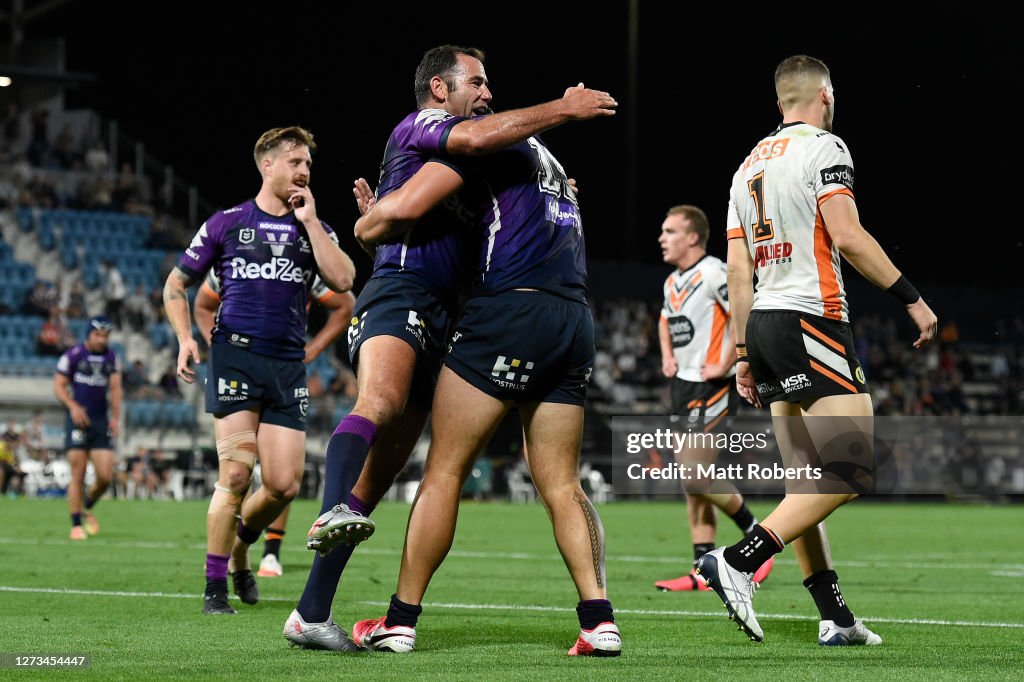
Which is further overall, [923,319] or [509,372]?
[923,319]

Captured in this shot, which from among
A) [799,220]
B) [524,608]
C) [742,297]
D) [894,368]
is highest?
[799,220]

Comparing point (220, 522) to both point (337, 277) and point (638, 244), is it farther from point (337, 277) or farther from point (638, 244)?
point (638, 244)

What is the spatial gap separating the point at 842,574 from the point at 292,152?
5367 mm

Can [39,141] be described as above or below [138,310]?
above

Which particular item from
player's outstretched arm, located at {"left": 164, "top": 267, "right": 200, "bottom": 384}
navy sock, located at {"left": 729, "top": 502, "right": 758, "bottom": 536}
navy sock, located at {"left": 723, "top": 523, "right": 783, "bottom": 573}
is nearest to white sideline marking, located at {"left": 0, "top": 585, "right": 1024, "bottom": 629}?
player's outstretched arm, located at {"left": 164, "top": 267, "right": 200, "bottom": 384}

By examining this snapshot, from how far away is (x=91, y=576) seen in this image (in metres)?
9.50

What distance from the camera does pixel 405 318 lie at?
545 centimetres

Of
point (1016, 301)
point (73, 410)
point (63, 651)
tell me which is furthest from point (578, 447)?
point (1016, 301)

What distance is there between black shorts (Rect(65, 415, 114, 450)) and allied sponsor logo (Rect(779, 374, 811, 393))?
452 inches

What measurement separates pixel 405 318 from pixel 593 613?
135 cm

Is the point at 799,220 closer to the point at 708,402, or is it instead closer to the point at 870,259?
the point at 870,259

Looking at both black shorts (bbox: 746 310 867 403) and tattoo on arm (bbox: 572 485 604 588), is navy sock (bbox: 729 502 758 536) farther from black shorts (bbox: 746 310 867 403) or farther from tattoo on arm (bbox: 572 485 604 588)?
tattoo on arm (bbox: 572 485 604 588)

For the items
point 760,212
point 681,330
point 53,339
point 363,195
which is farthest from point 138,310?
point 760,212

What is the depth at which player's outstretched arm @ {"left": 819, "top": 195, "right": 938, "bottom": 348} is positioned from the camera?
563 cm
